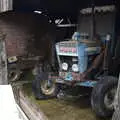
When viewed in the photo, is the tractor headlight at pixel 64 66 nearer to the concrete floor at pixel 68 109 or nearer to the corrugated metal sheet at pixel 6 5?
the concrete floor at pixel 68 109

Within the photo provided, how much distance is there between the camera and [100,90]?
4711 mm

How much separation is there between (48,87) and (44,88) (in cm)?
13

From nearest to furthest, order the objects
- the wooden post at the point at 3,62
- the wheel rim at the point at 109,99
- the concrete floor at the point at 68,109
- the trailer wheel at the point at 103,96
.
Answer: the trailer wheel at the point at 103,96, the wheel rim at the point at 109,99, the concrete floor at the point at 68,109, the wooden post at the point at 3,62

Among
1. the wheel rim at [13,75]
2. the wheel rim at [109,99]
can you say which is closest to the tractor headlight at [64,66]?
the wheel rim at [109,99]

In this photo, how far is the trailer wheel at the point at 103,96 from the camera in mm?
4697

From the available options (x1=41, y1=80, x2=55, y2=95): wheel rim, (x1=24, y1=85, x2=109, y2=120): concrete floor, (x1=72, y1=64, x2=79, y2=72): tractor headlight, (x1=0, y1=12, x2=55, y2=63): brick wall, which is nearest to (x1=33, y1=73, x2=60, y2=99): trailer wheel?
(x1=41, y1=80, x2=55, y2=95): wheel rim

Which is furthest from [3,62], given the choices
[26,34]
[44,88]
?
[26,34]

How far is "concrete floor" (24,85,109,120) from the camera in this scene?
5.11 metres

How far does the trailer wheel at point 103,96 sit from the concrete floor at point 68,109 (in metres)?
0.28

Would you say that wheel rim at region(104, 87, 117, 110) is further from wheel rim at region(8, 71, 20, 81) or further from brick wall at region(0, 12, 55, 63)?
wheel rim at region(8, 71, 20, 81)

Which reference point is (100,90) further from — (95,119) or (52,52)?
(52,52)

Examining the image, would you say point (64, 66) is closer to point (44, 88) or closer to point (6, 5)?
point (44, 88)

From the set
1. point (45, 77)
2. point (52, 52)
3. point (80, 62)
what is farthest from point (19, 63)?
point (80, 62)

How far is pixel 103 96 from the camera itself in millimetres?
4742
